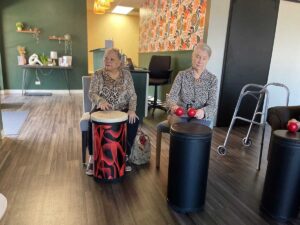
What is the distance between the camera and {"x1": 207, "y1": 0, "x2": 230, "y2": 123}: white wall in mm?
3529

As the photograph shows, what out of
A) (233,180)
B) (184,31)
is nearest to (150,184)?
(233,180)

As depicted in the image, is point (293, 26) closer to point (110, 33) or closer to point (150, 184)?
point (150, 184)

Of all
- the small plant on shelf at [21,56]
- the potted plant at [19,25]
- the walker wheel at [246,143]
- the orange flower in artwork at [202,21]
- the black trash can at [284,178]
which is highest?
the potted plant at [19,25]

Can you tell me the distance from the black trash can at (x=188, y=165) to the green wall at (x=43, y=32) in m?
5.82

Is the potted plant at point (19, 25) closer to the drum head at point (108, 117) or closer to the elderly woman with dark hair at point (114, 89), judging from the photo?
the elderly woman with dark hair at point (114, 89)

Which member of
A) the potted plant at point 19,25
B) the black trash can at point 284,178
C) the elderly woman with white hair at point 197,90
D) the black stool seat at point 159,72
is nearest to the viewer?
the black trash can at point 284,178

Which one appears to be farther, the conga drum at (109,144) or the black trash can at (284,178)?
the conga drum at (109,144)

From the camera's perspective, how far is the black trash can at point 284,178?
1.61 metres

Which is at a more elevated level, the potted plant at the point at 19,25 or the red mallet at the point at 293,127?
the potted plant at the point at 19,25

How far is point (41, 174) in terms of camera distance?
2.24 m

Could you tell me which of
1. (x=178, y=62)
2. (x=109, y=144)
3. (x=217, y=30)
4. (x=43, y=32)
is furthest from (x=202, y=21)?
(x=43, y=32)

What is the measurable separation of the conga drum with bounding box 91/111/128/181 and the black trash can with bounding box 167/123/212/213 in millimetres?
529

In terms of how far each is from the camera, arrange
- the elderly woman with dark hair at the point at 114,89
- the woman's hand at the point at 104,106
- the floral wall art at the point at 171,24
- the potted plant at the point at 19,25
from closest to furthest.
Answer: the woman's hand at the point at 104,106 → the elderly woman with dark hair at the point at 114,89 → the floral wall art at the point at 171,24 → the potted plant at the point at 19,25

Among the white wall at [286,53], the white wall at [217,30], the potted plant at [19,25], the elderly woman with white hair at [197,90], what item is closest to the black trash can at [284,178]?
the elderly woman with white hair at [197,90]
